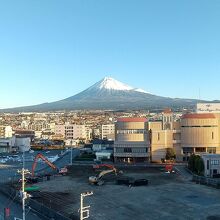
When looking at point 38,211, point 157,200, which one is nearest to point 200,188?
point 157,200

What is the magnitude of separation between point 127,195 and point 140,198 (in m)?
1.49

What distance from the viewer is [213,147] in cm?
5394

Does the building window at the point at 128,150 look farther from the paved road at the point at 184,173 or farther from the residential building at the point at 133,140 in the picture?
the paved road at the point at 184,173

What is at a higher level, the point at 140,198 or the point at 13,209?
the point at 140,198

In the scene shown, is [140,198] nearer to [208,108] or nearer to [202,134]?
[202,134]

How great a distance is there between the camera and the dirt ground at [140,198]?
91.5ft

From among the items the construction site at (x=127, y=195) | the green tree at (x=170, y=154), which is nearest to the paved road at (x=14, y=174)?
the construction site at (x=127, y=195)

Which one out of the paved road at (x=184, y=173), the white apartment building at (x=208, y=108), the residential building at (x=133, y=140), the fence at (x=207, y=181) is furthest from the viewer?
the white apartment building at (x=208, y=108)

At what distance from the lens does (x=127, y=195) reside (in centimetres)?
3412

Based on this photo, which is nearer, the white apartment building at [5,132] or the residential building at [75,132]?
the white apartment building at [5,132]

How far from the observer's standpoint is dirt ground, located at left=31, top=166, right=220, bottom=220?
27891mm

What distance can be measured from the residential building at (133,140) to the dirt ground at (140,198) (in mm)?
11022

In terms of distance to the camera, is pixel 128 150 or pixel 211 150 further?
pixel 128 150

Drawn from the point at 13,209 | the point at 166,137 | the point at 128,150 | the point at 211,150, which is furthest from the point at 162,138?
the point at 13,209
